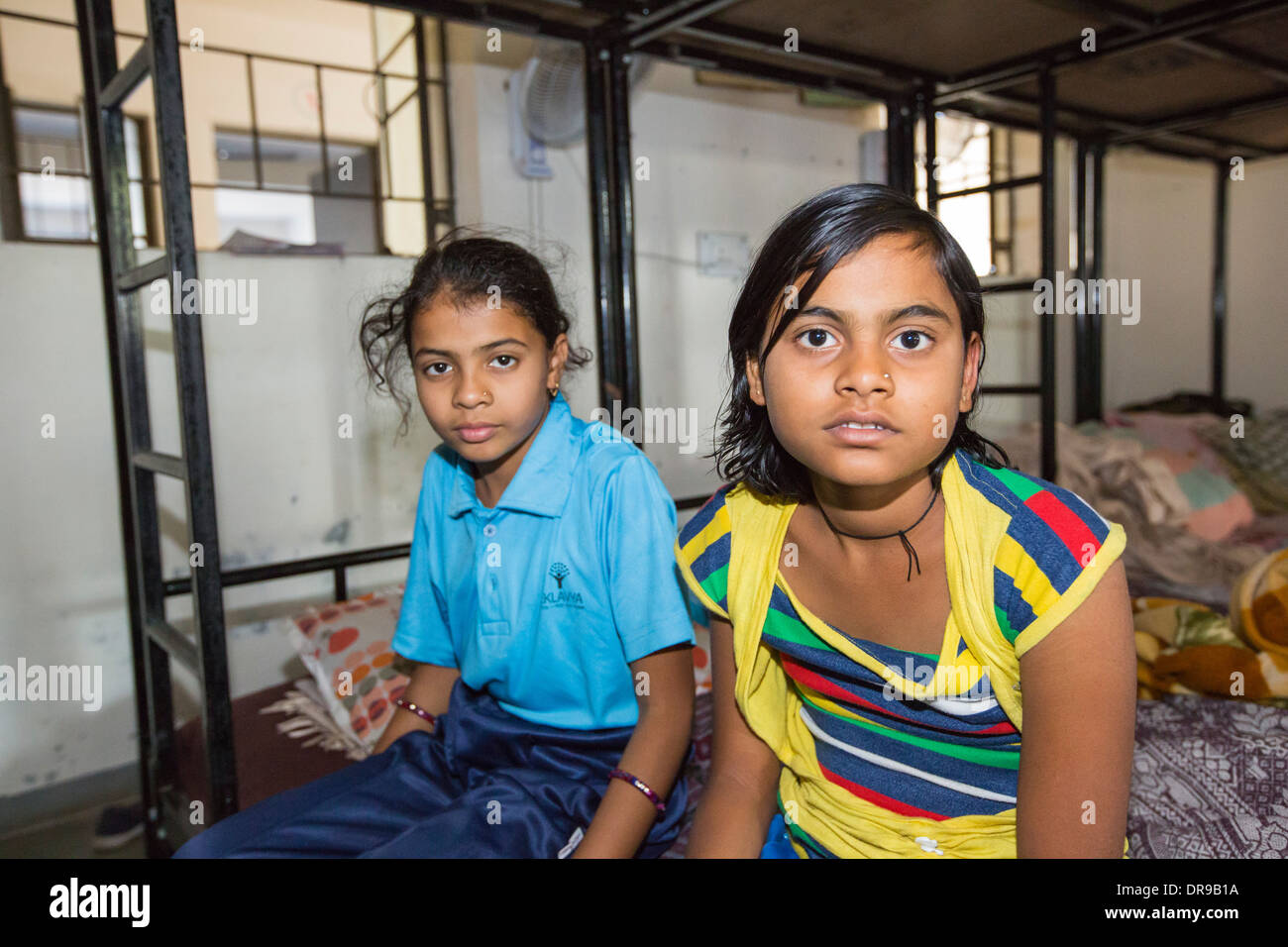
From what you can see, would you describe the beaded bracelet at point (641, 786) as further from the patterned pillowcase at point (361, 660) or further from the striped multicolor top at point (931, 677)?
the patterned pillowcase at point (361, 660)

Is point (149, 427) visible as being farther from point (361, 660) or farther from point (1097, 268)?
point (1097, 268)

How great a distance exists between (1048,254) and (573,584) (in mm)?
1936

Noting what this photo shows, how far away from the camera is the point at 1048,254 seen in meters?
2.41

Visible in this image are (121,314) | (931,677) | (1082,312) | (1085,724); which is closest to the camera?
(1085,724)

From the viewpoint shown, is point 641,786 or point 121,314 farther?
point 121,314

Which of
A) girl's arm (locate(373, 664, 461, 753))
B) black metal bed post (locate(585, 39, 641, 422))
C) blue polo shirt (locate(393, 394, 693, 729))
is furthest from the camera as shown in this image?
black metal bed post (locate(585, 39, 641, 422))

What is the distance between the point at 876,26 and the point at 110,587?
8.03ft

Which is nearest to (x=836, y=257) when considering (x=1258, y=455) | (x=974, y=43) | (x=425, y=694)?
(x=425, y=694)

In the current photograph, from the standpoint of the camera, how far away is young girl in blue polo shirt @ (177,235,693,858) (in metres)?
1.05

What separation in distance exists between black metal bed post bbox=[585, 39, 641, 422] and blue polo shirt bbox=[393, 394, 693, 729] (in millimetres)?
891

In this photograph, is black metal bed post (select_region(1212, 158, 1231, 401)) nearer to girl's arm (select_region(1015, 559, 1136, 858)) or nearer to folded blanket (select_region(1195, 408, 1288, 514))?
folded blanket (select_region(1195, 408, 1288, 514))

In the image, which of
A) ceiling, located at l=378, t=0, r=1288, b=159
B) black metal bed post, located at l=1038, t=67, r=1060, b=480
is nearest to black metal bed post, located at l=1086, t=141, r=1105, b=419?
ceiling, located at l=378, t=0, r=1288, b=159

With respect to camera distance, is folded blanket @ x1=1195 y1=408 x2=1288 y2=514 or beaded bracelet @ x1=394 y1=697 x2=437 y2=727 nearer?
beaded bracelet @ x1=394 y1=697 x2=437 y2=727
